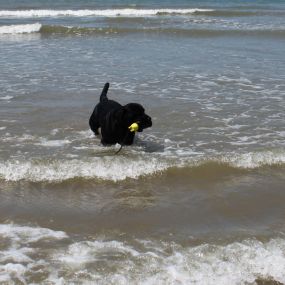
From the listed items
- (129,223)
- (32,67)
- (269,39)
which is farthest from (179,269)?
(269,39)

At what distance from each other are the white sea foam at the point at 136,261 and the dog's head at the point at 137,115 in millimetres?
2098

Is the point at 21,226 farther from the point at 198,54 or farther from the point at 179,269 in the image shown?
the point at 198,54

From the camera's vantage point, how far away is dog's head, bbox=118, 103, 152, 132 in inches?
247

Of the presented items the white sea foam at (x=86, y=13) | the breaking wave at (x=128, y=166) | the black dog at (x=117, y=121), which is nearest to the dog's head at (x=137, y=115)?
the black dog at (x=117, y=121)

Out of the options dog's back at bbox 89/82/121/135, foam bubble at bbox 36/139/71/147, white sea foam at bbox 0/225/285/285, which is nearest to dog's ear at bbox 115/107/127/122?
dog's back at bbox 89/82/121/135

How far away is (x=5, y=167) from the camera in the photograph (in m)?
6.03

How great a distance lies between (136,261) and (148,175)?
6.43 feet

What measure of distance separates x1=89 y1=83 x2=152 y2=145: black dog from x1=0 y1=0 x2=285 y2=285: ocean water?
0.65ft

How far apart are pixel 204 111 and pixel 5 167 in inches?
156

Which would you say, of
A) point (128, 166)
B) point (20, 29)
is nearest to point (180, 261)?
point (128, 166)

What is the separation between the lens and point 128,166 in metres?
6.17

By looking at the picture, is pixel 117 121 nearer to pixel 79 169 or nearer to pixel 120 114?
pixel 120 114

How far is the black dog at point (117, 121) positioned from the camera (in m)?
6.29

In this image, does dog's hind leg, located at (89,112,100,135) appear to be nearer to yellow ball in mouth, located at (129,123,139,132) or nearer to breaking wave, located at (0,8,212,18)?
yellow ball in mouth, located at (129,123,139,132)
